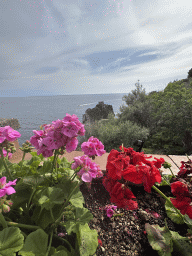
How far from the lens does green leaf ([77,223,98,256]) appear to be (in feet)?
3.19

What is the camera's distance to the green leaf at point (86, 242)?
97 centimetres

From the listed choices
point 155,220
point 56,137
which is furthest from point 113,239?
point 56,137

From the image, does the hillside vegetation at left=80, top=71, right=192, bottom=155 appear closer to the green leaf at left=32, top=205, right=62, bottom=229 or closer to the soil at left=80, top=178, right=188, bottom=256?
the soil at left=80, top=178, right=188, bottom=256

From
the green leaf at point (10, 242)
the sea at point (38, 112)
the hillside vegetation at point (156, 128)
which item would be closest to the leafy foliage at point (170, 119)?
the hillside vegetation at point (156, 128)

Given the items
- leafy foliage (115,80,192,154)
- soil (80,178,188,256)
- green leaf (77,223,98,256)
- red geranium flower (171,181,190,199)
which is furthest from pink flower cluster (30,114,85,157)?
leafy foliage (115,80,192,154)

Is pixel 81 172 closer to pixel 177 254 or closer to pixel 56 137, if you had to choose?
pixel 56 137

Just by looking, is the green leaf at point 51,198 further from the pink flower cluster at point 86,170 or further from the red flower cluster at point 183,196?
the red flower cluster at point 183,196

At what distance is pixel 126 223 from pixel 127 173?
929mm

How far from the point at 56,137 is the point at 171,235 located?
1.18 m

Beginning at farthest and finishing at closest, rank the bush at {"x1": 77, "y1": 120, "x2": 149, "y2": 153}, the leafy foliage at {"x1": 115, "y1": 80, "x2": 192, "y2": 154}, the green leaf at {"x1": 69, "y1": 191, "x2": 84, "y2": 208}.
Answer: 1. the leafy foliage at {"x1": 115, "y1": 80, "x2": 192, "y2": 154}
2. the bush at {"x1": 77, "y1": 120, "x2": 149, "y2": 153}
3. the green leaf at {"x1": 69, "y1": 191, "x2": 84, "y2": 208}

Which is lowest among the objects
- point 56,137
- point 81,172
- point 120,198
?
point 120,198

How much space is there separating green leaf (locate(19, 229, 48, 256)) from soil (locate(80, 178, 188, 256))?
20.4 inches

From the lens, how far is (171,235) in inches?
50.8

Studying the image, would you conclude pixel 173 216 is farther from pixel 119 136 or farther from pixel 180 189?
pixel 119 136
